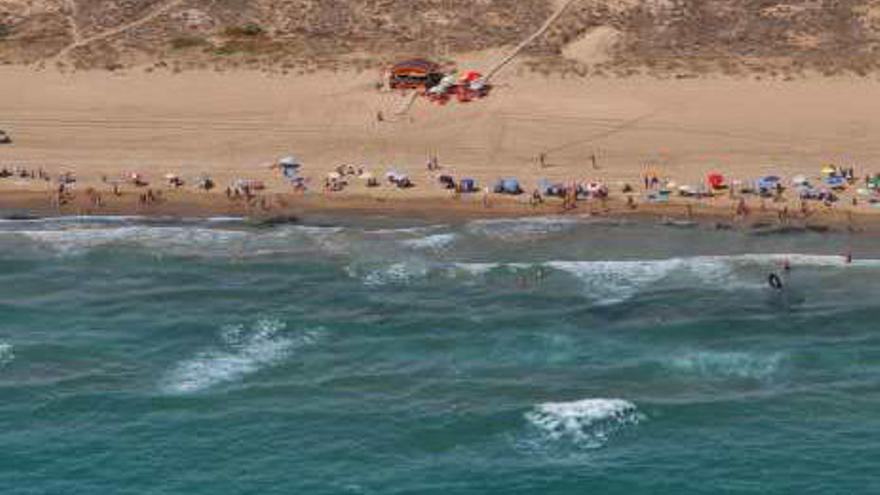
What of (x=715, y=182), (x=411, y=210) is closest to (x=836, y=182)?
(x=715, y=182)

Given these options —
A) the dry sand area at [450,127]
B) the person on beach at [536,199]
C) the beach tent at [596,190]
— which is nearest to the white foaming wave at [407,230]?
the dry sand area at [450,127]

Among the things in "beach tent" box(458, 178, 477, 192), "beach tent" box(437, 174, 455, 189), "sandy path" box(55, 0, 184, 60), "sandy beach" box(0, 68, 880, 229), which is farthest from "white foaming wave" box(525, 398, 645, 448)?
"sandy path" box(55, 0, 184, 60)

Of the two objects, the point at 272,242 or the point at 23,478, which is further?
the point at 272,242

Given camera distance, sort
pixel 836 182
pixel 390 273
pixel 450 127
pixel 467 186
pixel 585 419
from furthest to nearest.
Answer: pixel 450 127 → pixel 467 186 → pixel 836 182 → pixel 390 273 → pixel 585 419

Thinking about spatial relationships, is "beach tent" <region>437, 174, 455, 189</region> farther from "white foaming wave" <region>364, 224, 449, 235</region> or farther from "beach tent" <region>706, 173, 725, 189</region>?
"beach tent" <region>706, 173, 725, 189</region>

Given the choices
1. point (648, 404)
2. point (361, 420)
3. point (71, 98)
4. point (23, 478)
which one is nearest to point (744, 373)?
point (648, 404)

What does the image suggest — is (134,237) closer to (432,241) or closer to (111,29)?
(432,241)

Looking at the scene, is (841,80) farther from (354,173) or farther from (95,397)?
(95,397)
